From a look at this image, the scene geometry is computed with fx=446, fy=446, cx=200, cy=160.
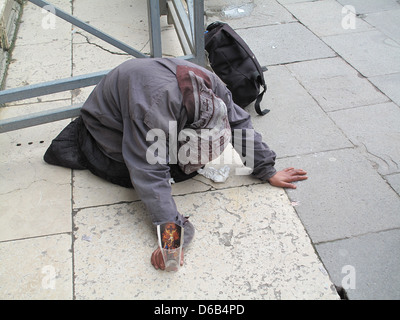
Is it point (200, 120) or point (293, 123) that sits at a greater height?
point (200, 120)

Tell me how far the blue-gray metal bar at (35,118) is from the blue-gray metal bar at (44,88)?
120mm

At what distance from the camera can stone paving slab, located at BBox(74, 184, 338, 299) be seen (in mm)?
2125

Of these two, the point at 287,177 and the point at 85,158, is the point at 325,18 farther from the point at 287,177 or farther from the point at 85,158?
the point at 85,158

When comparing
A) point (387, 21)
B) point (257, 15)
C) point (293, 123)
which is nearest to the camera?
point (293, 123)

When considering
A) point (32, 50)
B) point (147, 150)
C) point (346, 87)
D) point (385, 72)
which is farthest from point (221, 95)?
point (32, 50)

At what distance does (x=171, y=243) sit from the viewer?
7.28 ft

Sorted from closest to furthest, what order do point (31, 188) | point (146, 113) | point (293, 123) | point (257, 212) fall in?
point (146, 113) → point (257, 212) → point (31, 188) → point (293, 123)

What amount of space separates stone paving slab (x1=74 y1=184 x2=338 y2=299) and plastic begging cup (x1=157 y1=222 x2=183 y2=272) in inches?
2.4

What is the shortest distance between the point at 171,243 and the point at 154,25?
154cm

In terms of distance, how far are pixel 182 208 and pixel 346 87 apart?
1.86m

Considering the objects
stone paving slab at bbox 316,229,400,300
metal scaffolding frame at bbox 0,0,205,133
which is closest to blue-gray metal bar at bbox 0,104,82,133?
metal scaffolding frame at bbox 0,0,205,133

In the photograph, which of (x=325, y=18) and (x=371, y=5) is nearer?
(x=325, y=18)

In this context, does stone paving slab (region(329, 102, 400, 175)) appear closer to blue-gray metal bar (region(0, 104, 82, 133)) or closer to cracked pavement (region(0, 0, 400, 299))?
cracked pavement (region(0, 0, 400, 299))

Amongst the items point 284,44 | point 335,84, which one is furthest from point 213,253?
point 284,44
